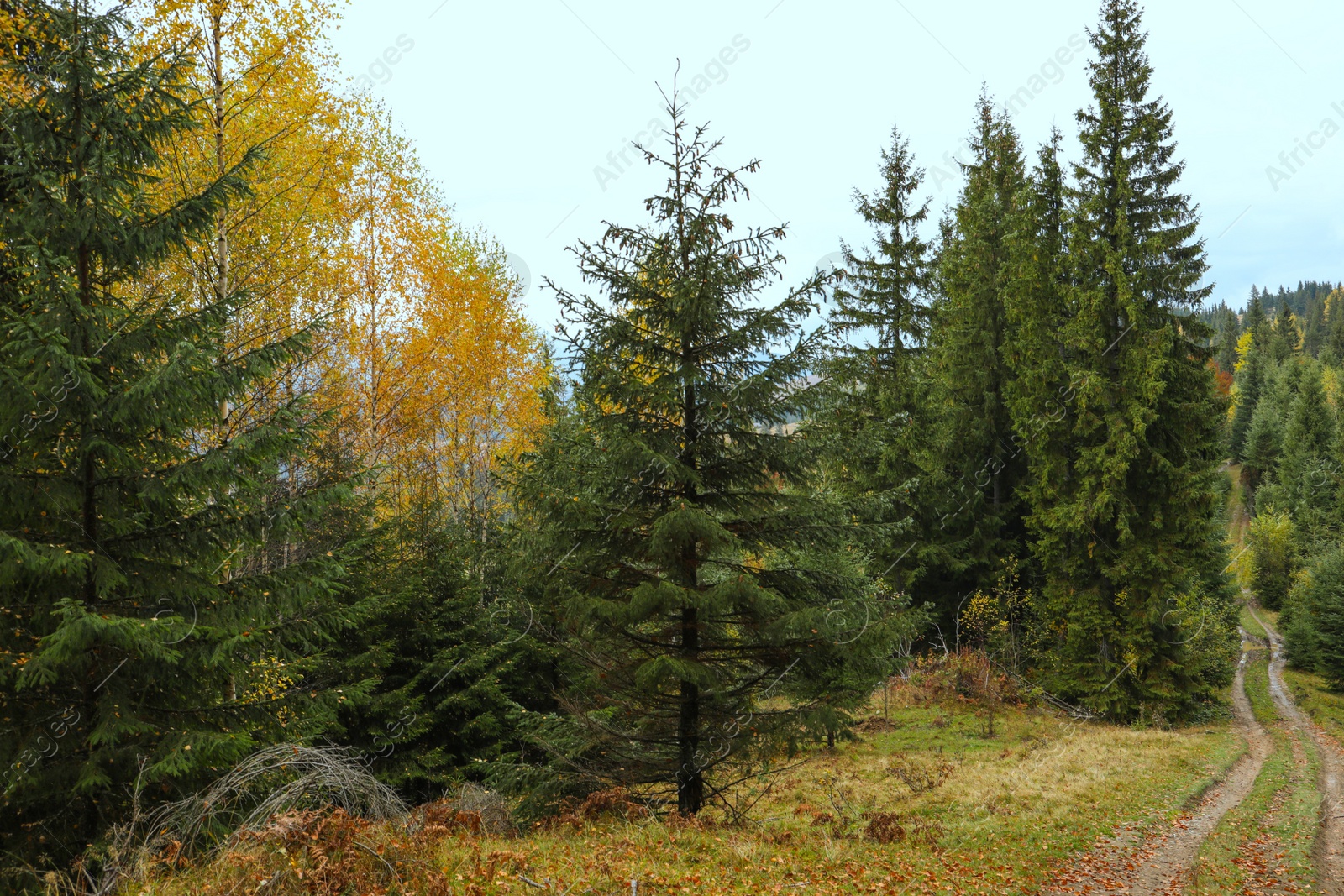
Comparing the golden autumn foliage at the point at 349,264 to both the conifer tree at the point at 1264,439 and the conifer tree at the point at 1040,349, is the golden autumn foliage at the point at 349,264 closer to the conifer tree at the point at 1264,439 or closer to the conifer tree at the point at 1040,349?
the conifer tree at the point at 1040,349

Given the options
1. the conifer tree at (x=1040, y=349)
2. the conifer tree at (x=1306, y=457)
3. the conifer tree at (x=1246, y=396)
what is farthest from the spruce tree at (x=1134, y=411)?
the conifer tree at (x=1246, y=396)

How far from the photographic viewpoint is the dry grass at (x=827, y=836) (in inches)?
208

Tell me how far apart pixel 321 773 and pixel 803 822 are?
623 cm

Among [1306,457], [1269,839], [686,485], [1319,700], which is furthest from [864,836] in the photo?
[1306,457]

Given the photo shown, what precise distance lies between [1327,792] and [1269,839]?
5.36 m

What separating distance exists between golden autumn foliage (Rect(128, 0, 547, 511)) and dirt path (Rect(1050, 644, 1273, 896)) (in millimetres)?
9321

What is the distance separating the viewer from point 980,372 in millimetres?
27266

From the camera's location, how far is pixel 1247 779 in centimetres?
1481

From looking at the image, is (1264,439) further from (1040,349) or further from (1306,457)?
(1040,349)

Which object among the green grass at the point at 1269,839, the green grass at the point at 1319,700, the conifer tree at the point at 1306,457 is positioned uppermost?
the conifer tree at the point at 1306,457

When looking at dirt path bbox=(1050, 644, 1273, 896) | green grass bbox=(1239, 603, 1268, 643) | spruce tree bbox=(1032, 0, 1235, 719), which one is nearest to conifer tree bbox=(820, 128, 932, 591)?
spruce tree bbox=(1032, 0, 1235, 719)

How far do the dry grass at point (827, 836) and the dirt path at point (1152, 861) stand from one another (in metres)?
0.31

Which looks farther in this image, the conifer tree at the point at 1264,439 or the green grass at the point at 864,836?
the conifer tree at the point at 1264,439

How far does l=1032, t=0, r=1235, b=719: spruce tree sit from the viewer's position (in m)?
20.8
